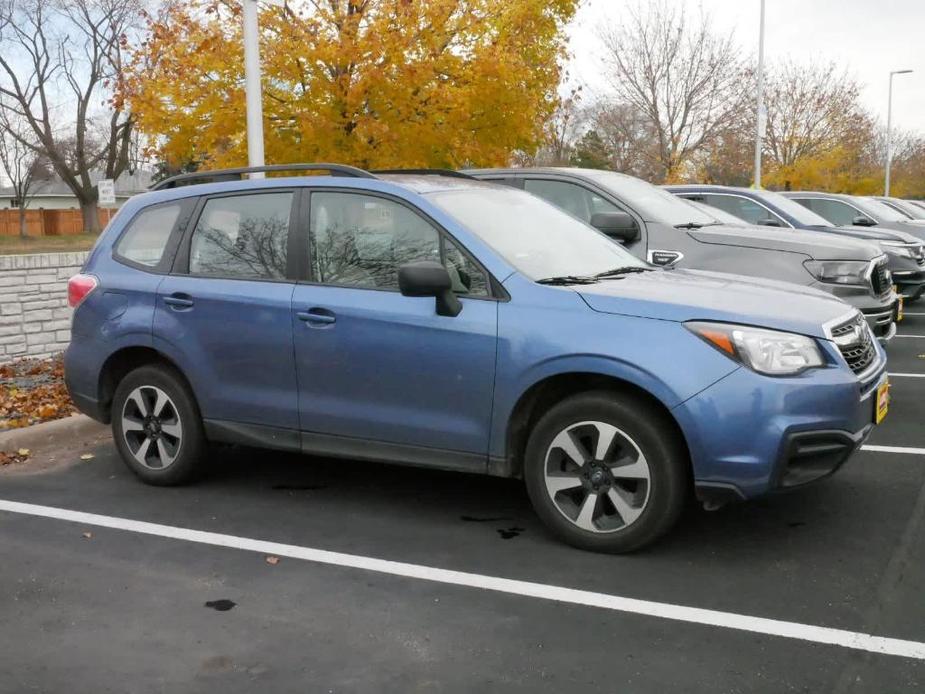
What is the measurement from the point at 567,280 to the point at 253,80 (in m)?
5.10

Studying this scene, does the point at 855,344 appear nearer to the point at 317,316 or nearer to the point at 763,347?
the point at 763,347

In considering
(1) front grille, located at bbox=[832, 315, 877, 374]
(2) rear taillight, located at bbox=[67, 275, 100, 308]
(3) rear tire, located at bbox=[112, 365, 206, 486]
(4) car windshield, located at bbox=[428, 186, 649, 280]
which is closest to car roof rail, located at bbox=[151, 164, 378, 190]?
(4) car windshield, located at bbox=[428, 186, 649, 280]

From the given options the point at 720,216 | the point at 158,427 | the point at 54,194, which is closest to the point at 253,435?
the point at 158,427

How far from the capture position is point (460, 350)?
4.76 metres

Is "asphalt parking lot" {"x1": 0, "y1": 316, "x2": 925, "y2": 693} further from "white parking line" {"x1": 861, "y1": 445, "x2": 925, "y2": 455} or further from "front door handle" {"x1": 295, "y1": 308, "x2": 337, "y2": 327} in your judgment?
"front door handle" {"x1": 295, "y1": 308, "x2": 337, "y2": 327}

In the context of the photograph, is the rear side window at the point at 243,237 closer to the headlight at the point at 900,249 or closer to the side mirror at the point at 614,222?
the side mirror at the point at 614,222

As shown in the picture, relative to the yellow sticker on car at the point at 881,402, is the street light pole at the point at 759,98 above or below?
above

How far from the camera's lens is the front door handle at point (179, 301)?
18.5 feet

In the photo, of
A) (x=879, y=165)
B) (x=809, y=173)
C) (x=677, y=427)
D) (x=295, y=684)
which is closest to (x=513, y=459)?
(x=677, y=427)

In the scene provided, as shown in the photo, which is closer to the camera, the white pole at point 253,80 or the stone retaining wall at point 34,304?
the white pole at point 253,80

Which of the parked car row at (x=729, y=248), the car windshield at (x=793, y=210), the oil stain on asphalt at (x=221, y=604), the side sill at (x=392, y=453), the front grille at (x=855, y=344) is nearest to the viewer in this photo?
the oil stain on asphalt at (x=221, y=604)

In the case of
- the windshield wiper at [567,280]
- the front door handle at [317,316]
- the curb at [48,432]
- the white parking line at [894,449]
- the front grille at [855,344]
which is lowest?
the curb at [48,432]

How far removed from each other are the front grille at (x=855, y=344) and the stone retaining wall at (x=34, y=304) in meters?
7.41

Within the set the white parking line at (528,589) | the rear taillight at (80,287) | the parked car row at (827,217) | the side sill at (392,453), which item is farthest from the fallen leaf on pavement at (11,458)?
the parked car row at (827,217)
